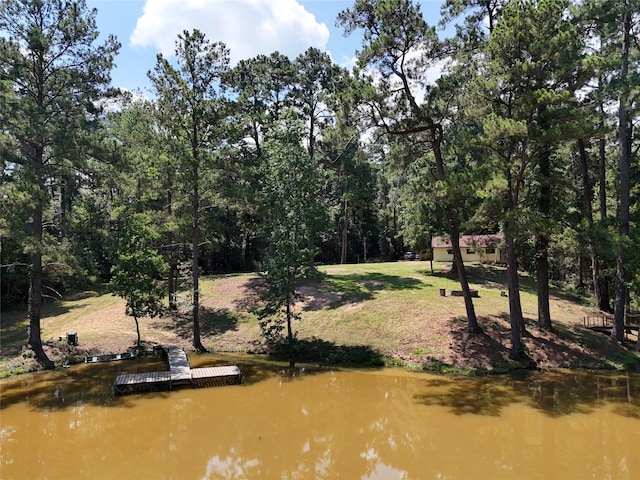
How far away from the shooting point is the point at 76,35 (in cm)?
1616

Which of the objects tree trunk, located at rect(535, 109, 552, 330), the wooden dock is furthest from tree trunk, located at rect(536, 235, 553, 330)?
the wooden dock

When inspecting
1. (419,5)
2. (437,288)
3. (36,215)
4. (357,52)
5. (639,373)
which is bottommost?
(639,373)

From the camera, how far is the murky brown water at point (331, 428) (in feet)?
29.8

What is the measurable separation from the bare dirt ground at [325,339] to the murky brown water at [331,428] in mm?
1335

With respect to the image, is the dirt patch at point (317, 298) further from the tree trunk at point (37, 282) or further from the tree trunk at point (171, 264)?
the tree trunk at point (37, 282)

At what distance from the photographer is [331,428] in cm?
1124

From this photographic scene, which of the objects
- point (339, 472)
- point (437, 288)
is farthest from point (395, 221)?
point (339, 472)

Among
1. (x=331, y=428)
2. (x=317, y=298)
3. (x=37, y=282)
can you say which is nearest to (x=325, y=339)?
(x=317, y=298)

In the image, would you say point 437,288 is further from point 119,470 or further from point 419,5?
point 119,470

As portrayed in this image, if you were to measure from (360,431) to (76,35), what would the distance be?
1662cm

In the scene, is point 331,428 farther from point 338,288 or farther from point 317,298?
point 338,288

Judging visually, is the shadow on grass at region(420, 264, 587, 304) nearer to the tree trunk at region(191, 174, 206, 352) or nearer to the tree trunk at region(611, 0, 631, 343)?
the tree trunk at region(611, 0, 631, 343)

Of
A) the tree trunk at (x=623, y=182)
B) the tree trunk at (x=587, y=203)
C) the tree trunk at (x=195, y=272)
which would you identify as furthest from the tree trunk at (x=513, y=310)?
the tree trunk at (x=195, y=272)

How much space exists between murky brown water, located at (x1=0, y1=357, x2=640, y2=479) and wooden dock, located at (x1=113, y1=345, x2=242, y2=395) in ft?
1.49
